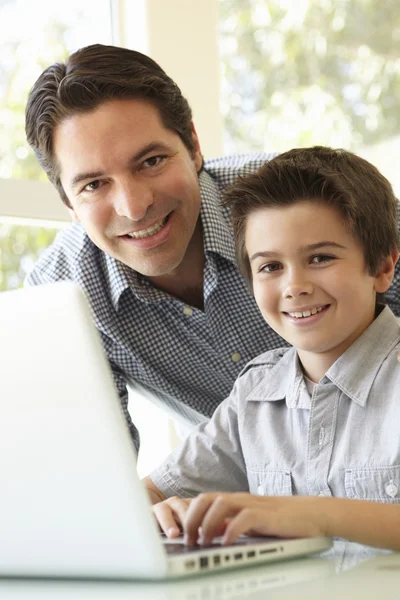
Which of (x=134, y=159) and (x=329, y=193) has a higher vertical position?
(x=134, y=159)

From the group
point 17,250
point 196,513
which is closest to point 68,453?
point 196,513

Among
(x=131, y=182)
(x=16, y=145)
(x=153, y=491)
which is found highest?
(x=16, y=145)

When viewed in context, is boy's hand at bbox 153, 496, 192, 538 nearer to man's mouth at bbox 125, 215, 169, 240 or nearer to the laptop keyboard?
the laptop keyboard

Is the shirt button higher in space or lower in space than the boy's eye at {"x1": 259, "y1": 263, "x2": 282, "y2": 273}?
lower

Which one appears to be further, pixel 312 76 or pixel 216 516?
pixel 312 76

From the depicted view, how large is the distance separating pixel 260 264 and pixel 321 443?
31cm

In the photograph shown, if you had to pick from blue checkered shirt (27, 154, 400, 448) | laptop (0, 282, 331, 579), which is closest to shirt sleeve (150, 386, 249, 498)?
blue checkered shirt (27, 154, 400, 448)

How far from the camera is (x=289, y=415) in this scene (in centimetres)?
138

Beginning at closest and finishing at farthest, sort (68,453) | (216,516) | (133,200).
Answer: (68,453) < (216,516) < (133,200)

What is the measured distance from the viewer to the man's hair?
1.72 m

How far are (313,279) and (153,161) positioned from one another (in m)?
0.57

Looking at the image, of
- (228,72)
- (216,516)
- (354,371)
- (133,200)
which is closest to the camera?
(216,516)

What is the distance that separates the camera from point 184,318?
74.5 inches

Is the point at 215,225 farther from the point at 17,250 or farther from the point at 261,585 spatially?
the point at 261,585
